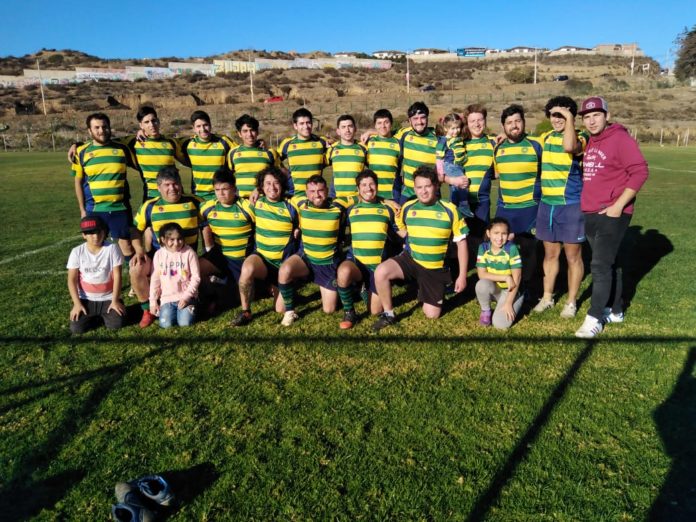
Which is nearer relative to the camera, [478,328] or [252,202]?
[478,328]

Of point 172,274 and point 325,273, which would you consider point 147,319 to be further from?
point 325,273

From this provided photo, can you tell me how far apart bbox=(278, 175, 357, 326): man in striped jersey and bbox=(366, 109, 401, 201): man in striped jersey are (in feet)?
2.55

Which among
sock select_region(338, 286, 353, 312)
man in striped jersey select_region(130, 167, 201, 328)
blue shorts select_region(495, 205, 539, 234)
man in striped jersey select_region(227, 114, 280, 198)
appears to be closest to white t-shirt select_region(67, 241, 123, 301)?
man in striped jersey select_region(130, 167, 201, 328)

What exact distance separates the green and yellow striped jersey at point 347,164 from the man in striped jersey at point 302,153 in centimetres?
23

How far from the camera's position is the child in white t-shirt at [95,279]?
15.3 feet

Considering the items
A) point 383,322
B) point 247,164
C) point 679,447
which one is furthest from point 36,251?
point 679,447

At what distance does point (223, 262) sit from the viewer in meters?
5.39

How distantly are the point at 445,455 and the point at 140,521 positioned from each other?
62.4 inches

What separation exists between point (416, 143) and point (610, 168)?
2.09m

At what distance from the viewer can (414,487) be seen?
2.60m

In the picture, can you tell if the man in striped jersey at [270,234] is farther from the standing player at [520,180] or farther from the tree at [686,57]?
the tree at [686,57]

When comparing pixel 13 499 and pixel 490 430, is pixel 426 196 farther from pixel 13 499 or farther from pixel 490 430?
pixel 13 499

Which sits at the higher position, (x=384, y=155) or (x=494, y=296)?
(x=384, y=155)

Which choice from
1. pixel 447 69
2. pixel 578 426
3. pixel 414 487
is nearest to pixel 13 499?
pixel 414 487
